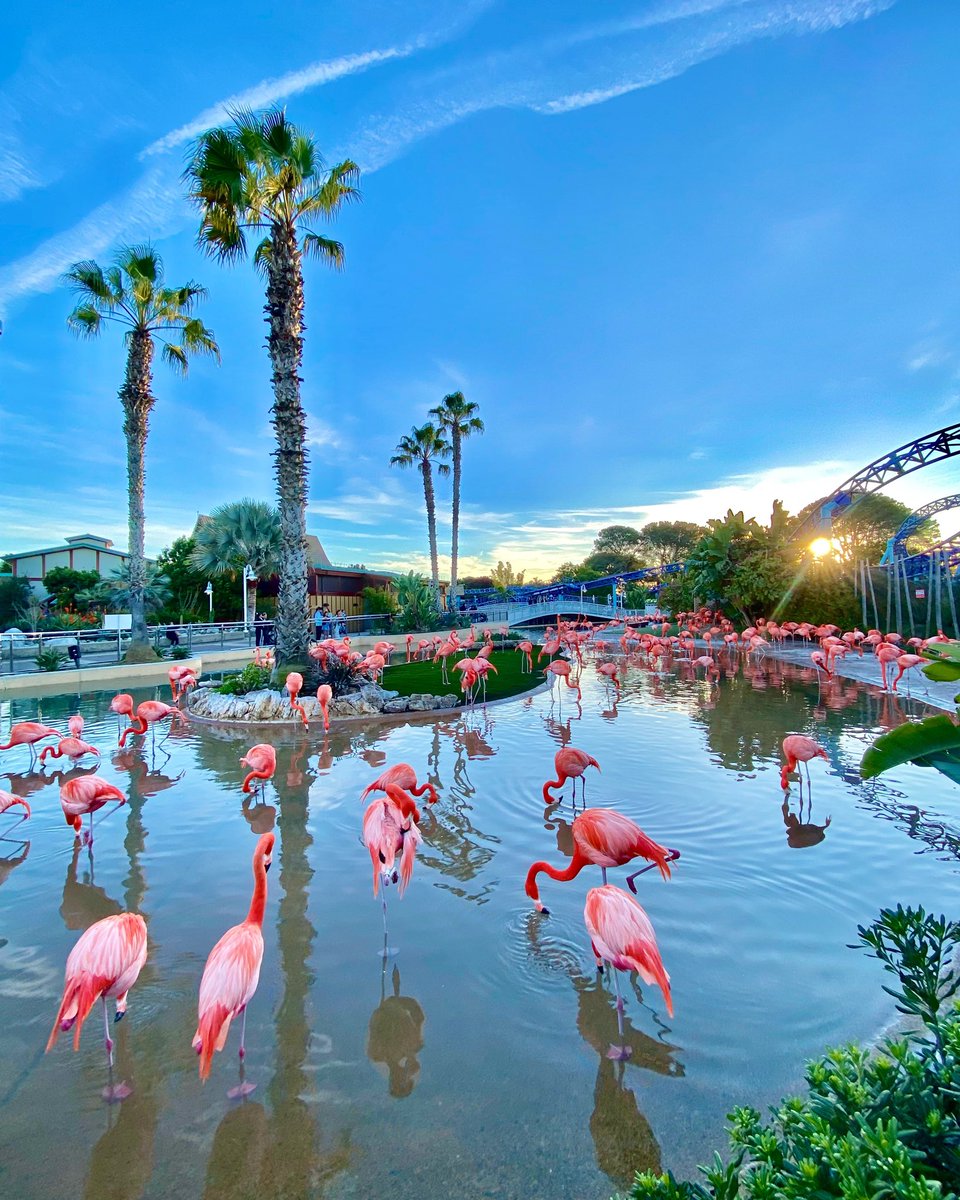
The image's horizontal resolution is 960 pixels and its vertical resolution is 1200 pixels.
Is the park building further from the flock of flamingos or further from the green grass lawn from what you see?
the flock of flamingos

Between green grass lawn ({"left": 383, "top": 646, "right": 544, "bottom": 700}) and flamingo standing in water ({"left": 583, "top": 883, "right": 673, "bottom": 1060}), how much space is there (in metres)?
10.3

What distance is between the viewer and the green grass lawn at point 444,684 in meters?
14.1

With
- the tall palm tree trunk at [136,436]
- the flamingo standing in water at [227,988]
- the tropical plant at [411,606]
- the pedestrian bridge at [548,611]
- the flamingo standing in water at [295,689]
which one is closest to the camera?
the flamingo standing in water at [227,988]

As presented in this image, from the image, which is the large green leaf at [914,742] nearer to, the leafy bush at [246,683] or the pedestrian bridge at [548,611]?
the leafy bush at [246,683]

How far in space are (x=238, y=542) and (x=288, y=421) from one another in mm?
19167

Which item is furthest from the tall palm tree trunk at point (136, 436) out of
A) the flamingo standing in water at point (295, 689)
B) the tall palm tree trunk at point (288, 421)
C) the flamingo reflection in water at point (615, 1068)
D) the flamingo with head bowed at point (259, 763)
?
the flamingo reflection in water at point (615, 1068)


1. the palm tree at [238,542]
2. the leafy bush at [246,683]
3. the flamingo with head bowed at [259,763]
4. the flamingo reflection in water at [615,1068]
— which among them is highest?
the palm tree at [238,542]

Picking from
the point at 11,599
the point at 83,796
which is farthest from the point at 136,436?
the point at 11,599

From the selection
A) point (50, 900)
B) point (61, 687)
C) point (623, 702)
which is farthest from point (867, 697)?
point (61, 687)

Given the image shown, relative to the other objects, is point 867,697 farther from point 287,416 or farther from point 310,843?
point 287,416

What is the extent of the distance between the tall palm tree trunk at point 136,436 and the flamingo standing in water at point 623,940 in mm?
19428

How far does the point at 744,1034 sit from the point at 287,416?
1228 cm

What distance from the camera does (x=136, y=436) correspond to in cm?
1962

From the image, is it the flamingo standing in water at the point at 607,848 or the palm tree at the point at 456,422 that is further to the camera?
the palm tree at the point at 456,422
